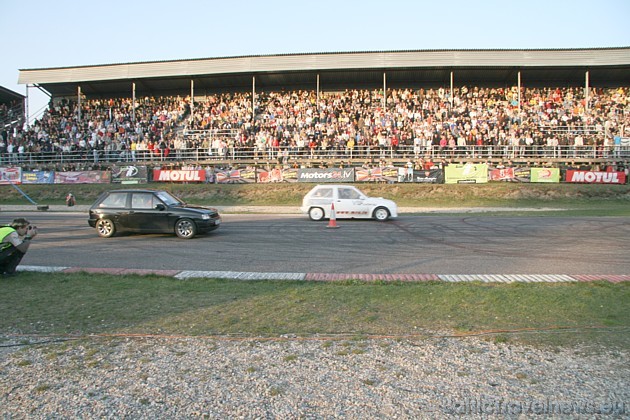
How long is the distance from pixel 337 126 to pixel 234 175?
28.2 feet

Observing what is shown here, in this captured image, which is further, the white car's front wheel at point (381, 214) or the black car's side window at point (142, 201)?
the white car's front wheel at point (381, 214)

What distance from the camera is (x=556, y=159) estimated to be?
32188 mm

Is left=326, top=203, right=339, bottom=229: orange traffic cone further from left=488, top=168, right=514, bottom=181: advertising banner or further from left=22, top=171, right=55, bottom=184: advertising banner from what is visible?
left=22, top=171, right=55, bottom=184: advertising banner

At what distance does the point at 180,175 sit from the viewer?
1298 inches

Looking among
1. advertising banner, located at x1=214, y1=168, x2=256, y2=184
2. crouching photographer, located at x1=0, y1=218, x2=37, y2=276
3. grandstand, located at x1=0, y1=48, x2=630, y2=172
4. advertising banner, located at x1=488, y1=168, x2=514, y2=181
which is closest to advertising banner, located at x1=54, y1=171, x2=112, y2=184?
grandstand, located at x1=0, y1=48, x2=630, y2=172

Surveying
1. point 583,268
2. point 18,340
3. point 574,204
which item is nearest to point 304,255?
point 583,268

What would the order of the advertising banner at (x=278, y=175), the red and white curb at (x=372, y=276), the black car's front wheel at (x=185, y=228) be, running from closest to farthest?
the red and white curb at (x=372, y=276)
the black car's front wheel at (x=185, y=228)
the advertising banner at (x=278, y=175)

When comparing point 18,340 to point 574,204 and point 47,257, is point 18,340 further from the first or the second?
point 574,204

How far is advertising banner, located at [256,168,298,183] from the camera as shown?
3186cm

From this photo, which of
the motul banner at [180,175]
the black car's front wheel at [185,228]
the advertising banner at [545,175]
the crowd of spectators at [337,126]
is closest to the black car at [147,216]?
the black car's front wheel at [185,228]

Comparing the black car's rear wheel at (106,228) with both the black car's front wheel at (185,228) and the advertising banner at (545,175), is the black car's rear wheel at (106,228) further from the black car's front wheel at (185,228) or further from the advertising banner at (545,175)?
the advertising banner at (545,175)

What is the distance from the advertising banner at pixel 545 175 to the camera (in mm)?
30375

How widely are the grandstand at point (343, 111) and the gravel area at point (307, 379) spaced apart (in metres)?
28.0

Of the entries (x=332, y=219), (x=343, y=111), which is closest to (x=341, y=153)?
(x=343, y=111)
